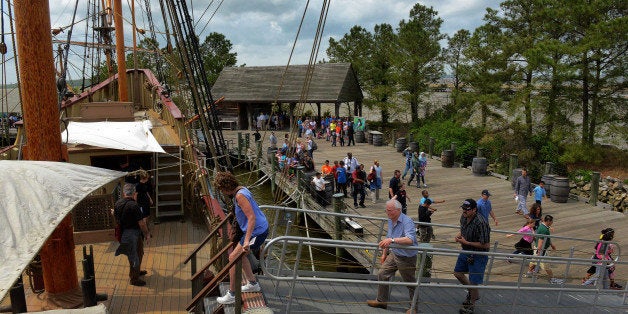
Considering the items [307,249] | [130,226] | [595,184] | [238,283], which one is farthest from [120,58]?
[595,184]

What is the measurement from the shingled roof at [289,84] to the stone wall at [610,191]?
17.1m

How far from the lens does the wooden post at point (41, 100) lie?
17.5 ft

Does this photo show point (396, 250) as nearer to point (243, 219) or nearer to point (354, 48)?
point (243, 219)

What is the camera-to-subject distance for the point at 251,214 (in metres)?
4.84

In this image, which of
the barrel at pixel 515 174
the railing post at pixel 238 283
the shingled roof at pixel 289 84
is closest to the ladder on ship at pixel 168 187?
the railing post at pixel 238 283

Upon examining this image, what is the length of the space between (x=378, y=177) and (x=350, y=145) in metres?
12.9

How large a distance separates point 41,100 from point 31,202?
5.12ft

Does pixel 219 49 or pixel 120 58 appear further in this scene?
pixel 219 49

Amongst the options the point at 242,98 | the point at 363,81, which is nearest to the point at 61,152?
the point at 242,98

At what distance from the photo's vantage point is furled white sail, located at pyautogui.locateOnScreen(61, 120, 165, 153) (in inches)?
345

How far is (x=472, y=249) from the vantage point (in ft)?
20.7

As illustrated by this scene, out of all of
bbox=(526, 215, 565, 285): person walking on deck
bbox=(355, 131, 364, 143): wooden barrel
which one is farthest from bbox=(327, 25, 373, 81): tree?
bbox=(526, 215, 565, 285): person walking on deck

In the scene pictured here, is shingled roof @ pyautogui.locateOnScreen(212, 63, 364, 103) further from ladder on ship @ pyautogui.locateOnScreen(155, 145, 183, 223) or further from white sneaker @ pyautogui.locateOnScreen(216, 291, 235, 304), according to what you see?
white sneaker @ pyautogui.locateOnScreen(216, 291, 235, 304)

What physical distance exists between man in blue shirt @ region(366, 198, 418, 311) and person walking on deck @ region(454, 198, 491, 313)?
792 millimetres
